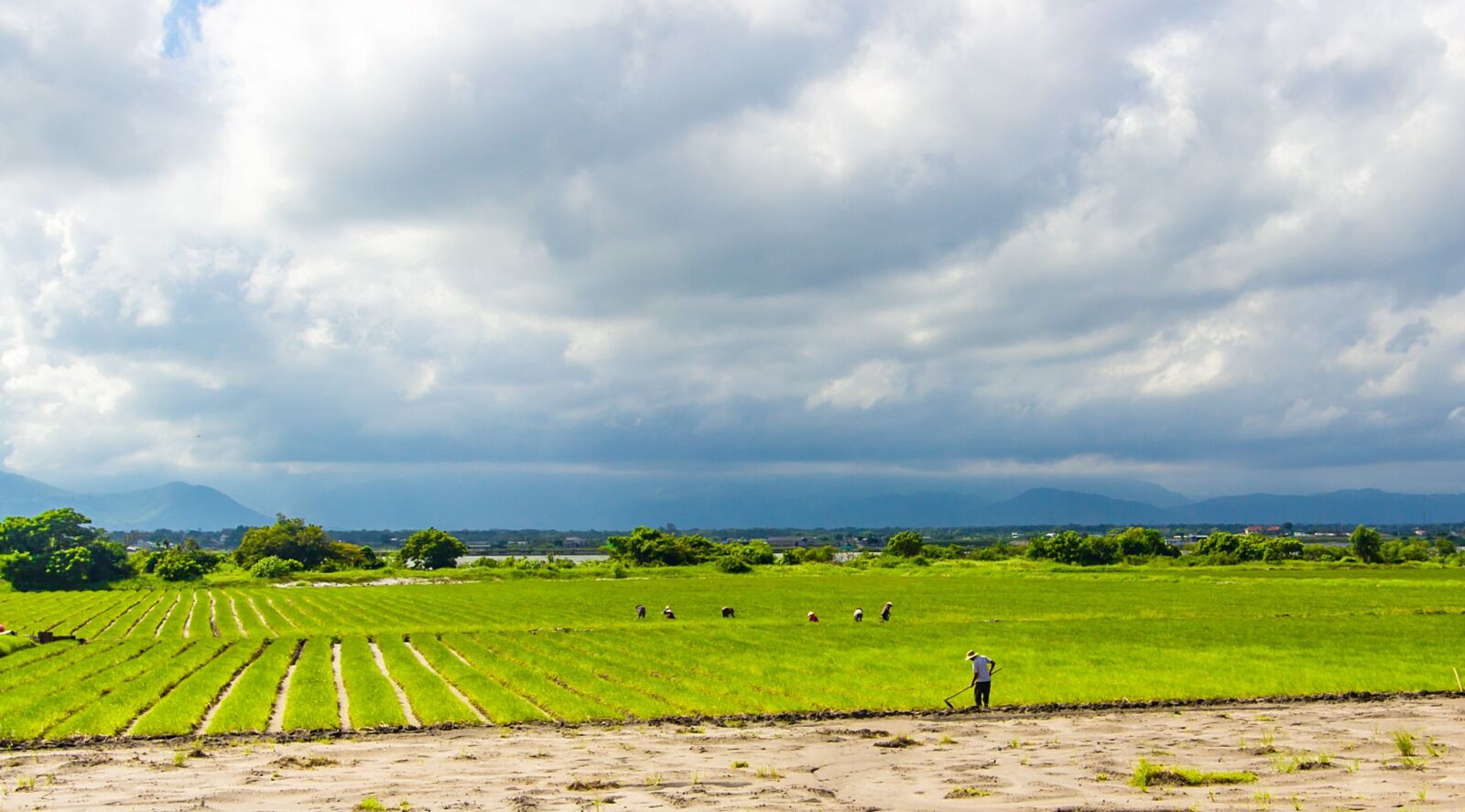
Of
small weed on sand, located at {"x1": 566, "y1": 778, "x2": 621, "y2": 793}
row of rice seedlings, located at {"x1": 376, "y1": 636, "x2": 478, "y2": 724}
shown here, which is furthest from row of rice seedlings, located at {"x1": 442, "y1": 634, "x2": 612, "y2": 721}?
small weed on sand, located at {"x1": 566, "y1": 778, "x2": 621, "y2": 793}

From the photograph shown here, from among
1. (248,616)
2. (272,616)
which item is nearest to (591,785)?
(272,616)

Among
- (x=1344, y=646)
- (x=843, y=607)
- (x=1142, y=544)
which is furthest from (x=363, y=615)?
(x=1142, y=544)

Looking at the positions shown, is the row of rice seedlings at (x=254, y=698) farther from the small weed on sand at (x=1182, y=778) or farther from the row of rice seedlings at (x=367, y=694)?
the small weed on sand at (x=1182, y=778)

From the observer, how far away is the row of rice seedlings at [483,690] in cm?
2939

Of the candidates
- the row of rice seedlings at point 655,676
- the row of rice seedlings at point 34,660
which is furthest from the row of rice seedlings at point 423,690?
the row of rice seedlings at point 34,660

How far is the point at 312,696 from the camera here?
33.2 m

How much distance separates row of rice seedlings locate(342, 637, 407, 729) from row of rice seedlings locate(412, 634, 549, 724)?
244cm

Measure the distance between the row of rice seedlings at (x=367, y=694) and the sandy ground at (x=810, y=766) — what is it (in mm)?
2742

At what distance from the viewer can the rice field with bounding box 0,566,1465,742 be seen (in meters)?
31.0

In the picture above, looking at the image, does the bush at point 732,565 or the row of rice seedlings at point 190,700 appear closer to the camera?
the row of rice seedlings at point 190,700

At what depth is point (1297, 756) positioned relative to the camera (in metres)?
20.7

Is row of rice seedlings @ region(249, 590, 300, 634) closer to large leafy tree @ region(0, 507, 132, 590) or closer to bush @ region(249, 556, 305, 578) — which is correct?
large leafy tree @ region(0, 507, 132, 590)

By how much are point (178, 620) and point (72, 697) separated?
46.7 meters

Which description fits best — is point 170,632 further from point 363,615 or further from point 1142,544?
point 1142,544
